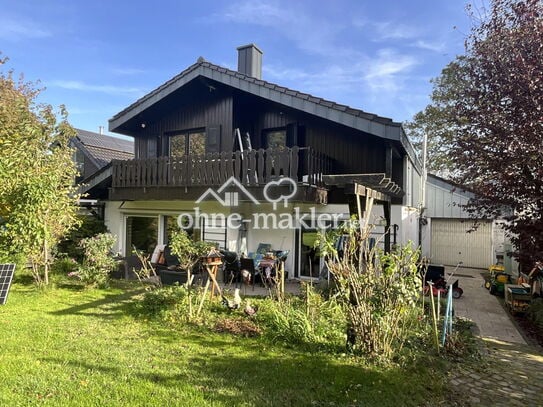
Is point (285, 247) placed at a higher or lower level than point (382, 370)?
higher

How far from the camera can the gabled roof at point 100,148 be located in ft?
50.3

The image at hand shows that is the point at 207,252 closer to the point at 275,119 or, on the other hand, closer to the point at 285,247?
the point at 285,247

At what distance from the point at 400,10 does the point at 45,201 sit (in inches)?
411

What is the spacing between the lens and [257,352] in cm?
425

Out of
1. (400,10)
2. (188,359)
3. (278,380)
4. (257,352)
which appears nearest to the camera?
(278,380)

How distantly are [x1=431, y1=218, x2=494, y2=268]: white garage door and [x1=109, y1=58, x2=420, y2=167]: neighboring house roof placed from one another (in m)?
6.63

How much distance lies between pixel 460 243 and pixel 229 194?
11.2 metres

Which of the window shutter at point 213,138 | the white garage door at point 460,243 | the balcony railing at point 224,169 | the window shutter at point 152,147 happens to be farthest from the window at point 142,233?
the white garage door at point 460,243

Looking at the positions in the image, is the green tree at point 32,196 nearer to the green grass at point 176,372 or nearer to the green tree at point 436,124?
the green grass at point 176,372

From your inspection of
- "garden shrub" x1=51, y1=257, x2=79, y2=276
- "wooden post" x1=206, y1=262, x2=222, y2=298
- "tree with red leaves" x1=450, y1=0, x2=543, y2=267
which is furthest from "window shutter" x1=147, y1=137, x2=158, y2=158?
"tree with red leaves" x1=450, y1=0, x2=543, y2=267

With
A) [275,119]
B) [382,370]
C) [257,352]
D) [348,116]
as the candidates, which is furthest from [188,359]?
[275,119]

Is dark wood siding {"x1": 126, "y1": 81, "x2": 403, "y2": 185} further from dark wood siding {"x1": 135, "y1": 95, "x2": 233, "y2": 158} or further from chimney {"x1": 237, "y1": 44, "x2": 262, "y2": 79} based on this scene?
chimney {"x1": 237, "y1": 44, "x2": 262, "y2": 79}

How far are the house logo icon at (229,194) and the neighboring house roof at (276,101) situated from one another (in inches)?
102

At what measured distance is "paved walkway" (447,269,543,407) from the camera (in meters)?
3.40
